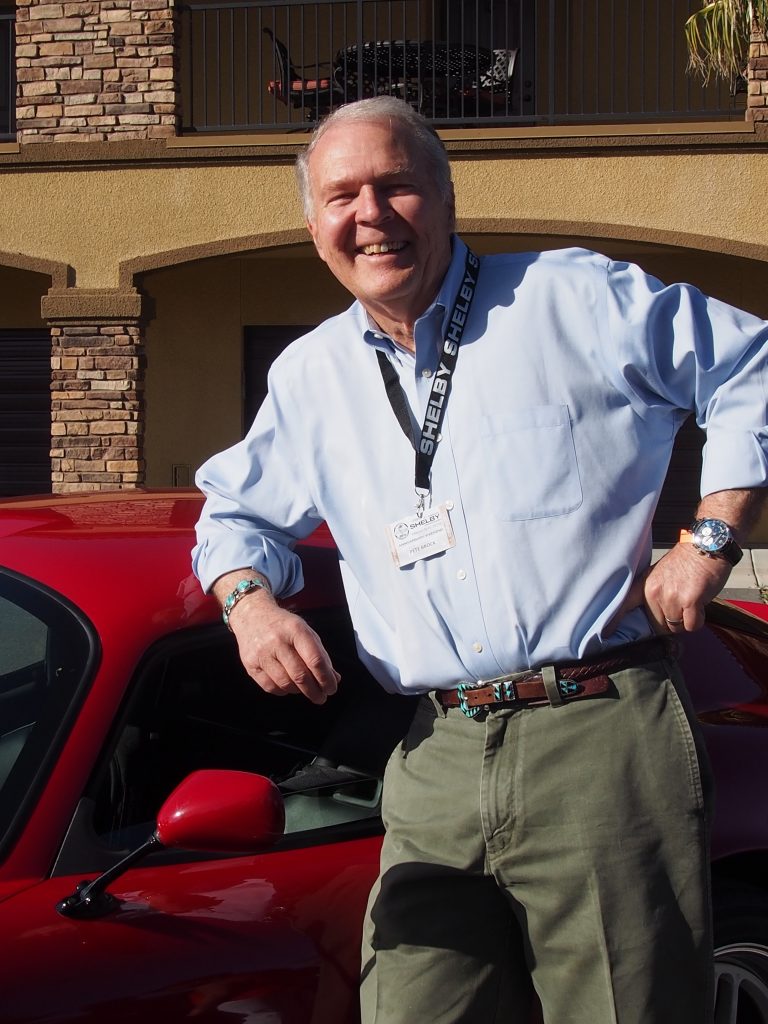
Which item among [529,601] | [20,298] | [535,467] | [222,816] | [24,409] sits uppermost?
[20,298]

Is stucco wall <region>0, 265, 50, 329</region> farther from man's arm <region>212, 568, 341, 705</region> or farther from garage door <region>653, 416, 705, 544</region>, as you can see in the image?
man's arm <region>212, 568, 341, 705</region>

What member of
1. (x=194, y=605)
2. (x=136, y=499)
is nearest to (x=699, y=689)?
Answer: (x=194, y=605)

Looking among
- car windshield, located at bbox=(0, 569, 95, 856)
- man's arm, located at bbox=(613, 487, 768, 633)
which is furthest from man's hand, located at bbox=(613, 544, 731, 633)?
car windshield, located at bbox=(0, 569, 95, 856)

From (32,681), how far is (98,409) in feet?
29.3

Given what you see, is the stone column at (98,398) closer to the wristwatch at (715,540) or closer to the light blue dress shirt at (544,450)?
the light blue dress shirt at (544,450)

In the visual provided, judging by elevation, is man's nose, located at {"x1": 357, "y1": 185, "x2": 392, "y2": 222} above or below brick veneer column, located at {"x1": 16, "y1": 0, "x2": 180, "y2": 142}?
below

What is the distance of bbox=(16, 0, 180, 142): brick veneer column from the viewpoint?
35.1ft

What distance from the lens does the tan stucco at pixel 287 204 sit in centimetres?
1054

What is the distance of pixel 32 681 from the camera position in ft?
7.05

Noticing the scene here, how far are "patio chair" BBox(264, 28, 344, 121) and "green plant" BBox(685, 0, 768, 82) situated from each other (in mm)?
3169

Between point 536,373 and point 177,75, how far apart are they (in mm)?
9777

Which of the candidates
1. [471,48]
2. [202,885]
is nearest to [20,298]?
[471,48]

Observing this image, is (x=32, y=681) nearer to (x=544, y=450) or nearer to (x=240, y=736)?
(x=240, y=736)

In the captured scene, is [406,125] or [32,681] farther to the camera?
[32,681]
